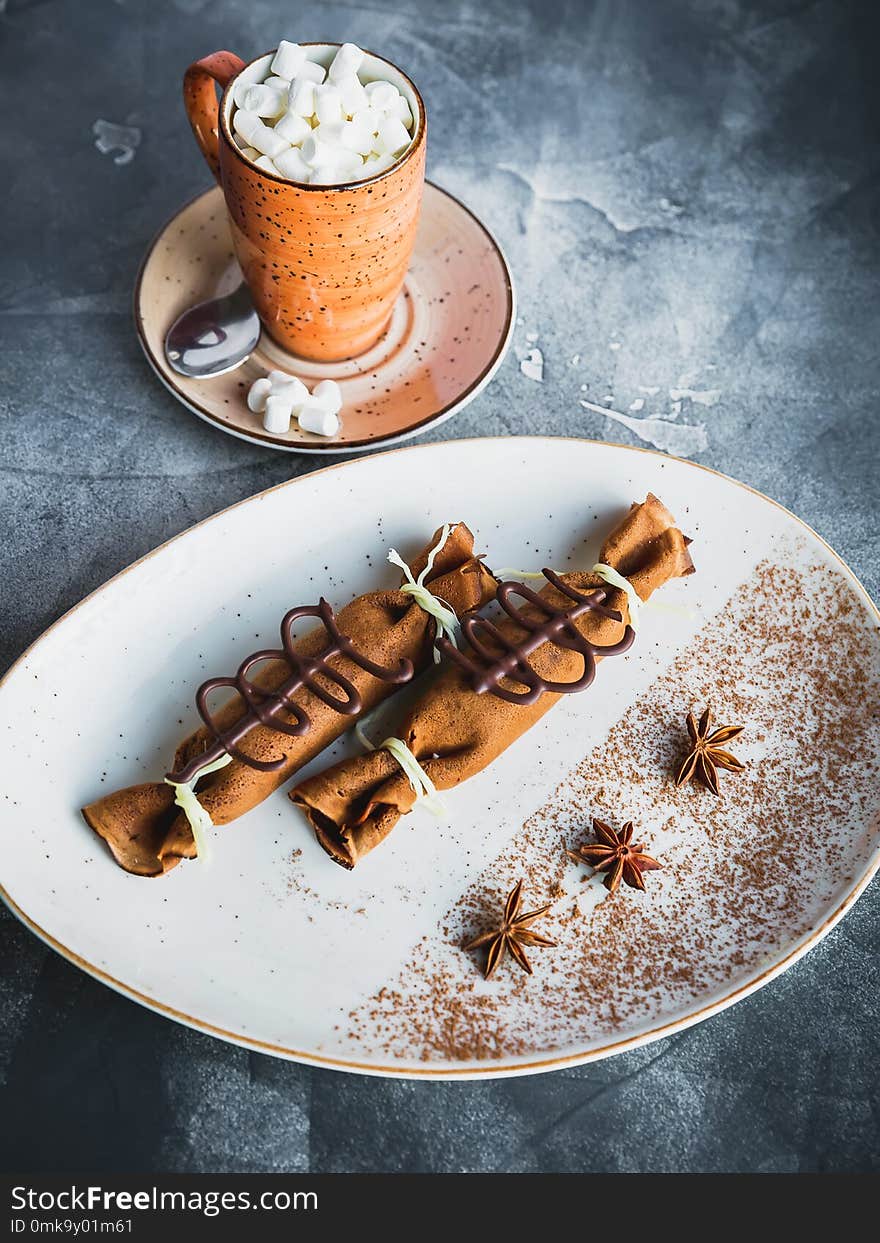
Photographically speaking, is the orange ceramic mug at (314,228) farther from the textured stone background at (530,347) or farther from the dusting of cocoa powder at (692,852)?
the dusting of cocoa powder at (692,852)

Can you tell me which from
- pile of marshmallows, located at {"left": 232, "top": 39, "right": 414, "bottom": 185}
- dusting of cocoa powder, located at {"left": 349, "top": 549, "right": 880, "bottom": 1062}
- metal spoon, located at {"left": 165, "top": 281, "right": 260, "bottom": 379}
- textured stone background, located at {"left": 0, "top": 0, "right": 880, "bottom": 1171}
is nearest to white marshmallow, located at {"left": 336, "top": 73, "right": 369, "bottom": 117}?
pile of marshmallows, located at {"left": 232, "top": 39, "right": 414, "bottom": 185}

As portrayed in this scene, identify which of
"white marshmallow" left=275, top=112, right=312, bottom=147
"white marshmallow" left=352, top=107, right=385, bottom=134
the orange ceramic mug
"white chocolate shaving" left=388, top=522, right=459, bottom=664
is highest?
"white marshmallow" left=352, top=107, right=385, bottom=134

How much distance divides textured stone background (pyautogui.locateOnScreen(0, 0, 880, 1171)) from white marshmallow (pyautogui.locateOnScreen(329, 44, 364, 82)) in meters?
0.51

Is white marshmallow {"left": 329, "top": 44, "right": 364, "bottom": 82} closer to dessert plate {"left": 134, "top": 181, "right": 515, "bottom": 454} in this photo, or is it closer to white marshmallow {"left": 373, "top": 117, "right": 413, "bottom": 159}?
white marshmallow {"left": 373, "top": 117, "right": 413, "bottom": 159}

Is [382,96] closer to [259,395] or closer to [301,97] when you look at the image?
[301,97]

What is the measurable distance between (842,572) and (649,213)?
84 centimetres

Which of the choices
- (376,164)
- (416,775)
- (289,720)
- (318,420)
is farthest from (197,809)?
(376,164)

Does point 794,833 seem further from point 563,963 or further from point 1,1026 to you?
point 1,1026

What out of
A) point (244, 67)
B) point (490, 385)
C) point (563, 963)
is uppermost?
point (244, 67)

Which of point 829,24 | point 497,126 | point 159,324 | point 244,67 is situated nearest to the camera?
point 244,67

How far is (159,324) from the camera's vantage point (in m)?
1.63

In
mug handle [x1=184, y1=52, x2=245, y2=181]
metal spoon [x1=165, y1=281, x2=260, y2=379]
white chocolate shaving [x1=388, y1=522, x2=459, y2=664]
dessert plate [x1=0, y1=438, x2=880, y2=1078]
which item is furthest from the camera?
metal spoon [x1=165, y1=281, x2=260, y2=379]

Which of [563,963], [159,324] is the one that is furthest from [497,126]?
[563,963]

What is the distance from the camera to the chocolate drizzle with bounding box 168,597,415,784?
4.08 ft
